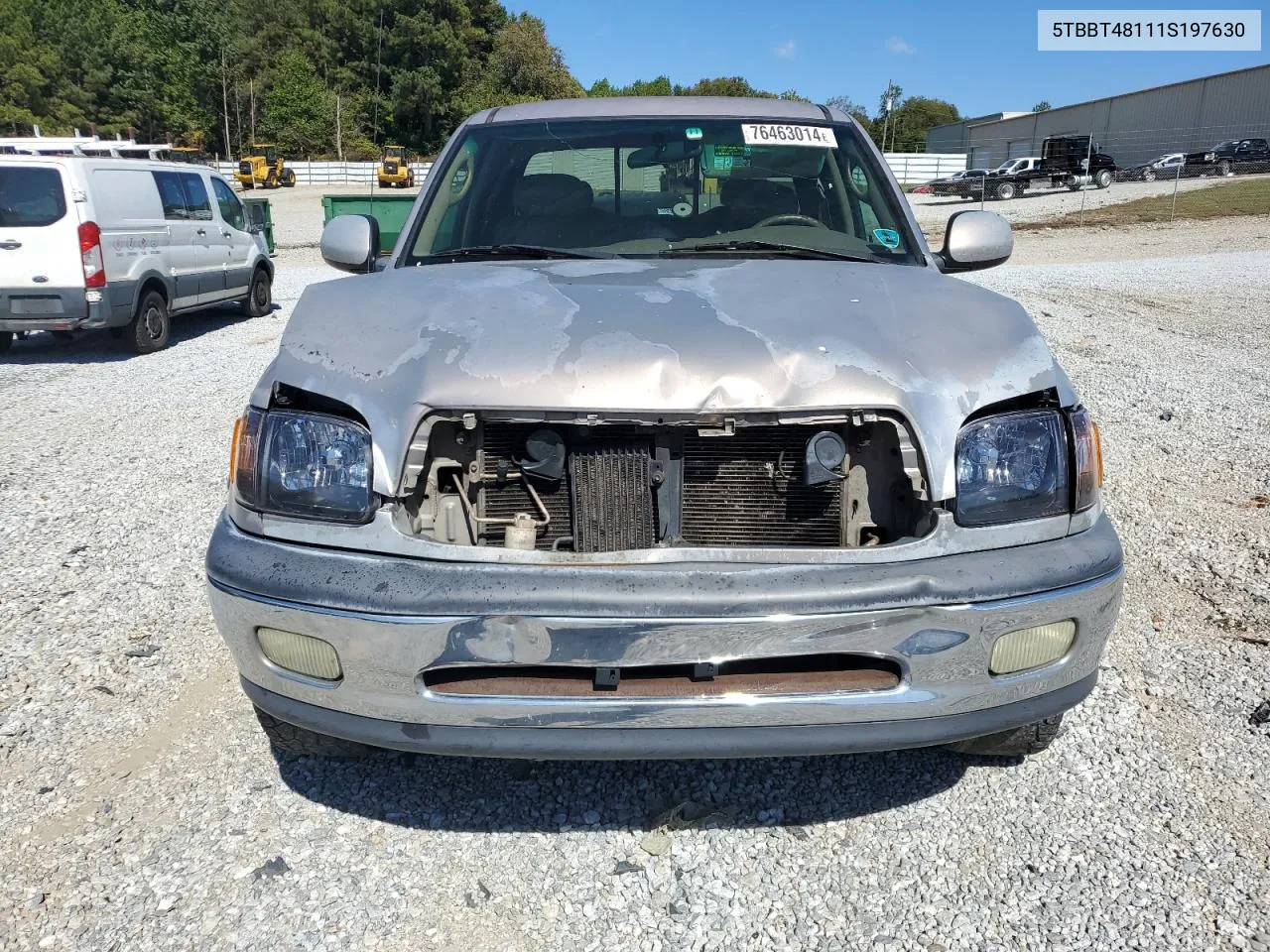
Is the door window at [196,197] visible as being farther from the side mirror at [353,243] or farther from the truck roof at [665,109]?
the side mirror at [353,243]

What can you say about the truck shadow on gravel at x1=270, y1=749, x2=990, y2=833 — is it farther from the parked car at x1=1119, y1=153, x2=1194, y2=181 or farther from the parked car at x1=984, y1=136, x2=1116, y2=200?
the parked car at x1=1119, y1=153, x2=1194, y2=181

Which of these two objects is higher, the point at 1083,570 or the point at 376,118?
the point at 376,118

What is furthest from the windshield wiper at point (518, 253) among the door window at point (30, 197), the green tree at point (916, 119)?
the green tree at point (916, 119)

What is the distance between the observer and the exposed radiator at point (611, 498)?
2098 millimetres

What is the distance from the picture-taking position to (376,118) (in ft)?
214

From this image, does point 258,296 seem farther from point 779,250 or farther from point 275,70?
point 275,70

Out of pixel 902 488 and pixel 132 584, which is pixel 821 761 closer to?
pixel 902 488

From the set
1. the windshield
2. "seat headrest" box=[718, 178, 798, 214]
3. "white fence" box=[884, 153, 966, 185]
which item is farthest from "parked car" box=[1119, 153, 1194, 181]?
"seat headrest" box=[718, 178, 798, 214]

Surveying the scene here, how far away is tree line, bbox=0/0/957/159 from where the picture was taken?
63.2 metres

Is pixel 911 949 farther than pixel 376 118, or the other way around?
pixel 376 118

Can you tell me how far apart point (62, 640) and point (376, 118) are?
69341 mm

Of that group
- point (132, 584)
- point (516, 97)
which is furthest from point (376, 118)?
point (132, 584)

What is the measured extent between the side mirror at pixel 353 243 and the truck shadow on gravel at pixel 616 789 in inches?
68.2

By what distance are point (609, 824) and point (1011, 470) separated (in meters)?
Result: 1.35
